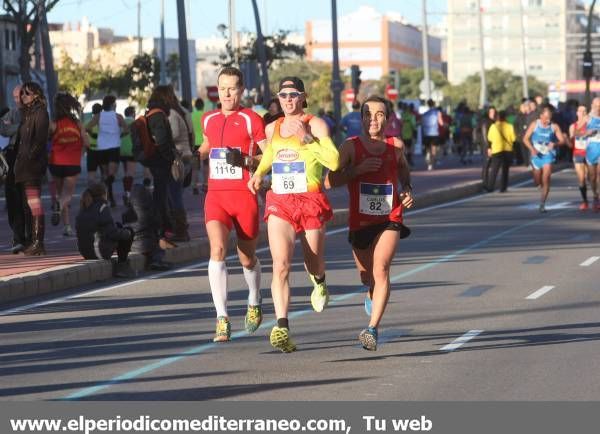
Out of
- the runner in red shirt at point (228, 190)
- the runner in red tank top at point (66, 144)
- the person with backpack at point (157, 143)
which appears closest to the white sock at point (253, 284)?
the runner in red shirt at point (228, 190)

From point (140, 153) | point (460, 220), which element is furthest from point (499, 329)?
point (460, 220)

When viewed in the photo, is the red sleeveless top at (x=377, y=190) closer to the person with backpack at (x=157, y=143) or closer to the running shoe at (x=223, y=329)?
the running shoe at (x=223, y=329)

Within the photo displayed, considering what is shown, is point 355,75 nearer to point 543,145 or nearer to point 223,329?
point 543,145

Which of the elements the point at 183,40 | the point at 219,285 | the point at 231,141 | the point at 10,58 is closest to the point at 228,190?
the point at 231,141

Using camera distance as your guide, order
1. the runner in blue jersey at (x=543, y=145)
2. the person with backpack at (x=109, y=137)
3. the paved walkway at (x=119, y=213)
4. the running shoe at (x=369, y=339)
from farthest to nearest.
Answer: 1. the person with backpack at (x=109, y=137)
2. the runner in blue jersey at (x=543, y=145)
3. the paved walkway at (x=119, y=213)
4. the running shoe at (x=369, y=339)

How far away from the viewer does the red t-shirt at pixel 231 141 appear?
1250 centimetres

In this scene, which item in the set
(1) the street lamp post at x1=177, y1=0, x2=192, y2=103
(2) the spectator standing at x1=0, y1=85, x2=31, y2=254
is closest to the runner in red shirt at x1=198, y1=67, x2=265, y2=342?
(2) the spectator standing at x1=0, y1=85, x2=31, y2=254

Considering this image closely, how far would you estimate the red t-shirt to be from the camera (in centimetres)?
1250

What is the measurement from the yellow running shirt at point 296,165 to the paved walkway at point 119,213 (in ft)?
19.1

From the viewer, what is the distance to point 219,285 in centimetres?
1258

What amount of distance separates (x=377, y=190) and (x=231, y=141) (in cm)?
117

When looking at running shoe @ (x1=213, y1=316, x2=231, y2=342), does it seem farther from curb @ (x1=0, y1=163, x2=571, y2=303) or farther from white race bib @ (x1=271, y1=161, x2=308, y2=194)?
curb @ (x1=0, y1=163, x2=571, y2=303)

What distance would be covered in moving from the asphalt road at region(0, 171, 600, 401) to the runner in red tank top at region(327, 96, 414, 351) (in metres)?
0.58

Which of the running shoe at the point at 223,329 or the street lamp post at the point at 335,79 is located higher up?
the street lamp post at the point at 335,79
